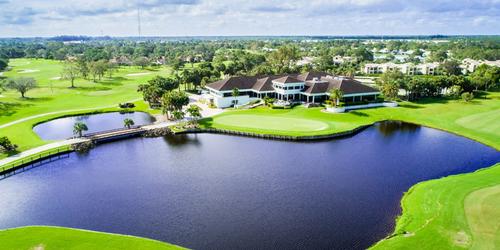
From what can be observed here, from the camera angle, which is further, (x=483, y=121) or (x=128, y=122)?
(x=483, y=121)

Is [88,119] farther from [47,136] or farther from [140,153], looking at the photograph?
[140,153]

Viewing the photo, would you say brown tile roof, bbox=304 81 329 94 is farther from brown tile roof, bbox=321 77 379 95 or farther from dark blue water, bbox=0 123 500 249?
dark blue water, bbox=0 123 500 249

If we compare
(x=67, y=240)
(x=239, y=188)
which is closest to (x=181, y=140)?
(x=239, y=188)

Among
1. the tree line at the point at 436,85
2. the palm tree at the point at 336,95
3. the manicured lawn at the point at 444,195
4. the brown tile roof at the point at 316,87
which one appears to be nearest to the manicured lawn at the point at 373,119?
the manicured lawn at the point at 444,195

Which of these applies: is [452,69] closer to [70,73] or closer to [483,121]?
[483,121]

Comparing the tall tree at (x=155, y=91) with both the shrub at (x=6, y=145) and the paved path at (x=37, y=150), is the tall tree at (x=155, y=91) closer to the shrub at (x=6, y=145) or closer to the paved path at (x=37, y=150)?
the paved path at (x=37, y=150)

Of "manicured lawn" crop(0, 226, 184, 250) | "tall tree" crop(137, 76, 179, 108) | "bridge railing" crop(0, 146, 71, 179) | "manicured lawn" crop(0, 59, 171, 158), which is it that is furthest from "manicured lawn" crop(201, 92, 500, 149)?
"manicured lawn" crop(0, 226, 184, 250)
